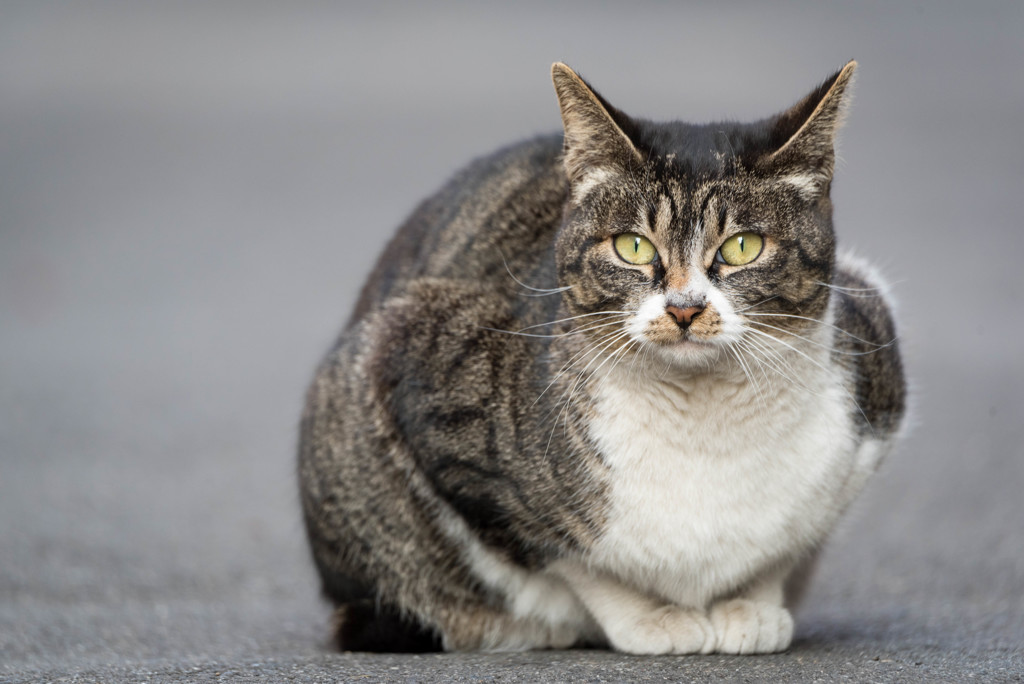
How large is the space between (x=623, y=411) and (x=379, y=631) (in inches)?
41.9

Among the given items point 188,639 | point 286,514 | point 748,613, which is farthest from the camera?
point 286,514

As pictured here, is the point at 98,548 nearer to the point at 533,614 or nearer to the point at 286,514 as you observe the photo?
the point at 286,514

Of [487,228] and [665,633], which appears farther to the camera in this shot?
[487,228]

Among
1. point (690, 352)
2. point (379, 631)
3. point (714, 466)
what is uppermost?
point (690, 352)

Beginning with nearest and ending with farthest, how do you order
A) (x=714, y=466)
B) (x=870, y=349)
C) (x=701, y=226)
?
(x=701, y=226) → (x=714, y=466) → (x=870, y=349)

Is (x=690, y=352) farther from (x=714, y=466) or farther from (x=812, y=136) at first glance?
(x=812, y=136)

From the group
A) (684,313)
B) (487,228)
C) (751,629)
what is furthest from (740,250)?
(487,228)

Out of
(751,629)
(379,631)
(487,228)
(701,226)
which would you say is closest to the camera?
(701,226)

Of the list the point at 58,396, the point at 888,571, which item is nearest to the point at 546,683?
the point at 888,571

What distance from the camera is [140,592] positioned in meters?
4.23

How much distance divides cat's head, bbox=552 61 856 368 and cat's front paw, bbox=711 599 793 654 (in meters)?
0.77

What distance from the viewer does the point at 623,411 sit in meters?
3.01

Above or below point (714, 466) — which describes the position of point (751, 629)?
below

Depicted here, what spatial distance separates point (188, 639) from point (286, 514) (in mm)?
1605
